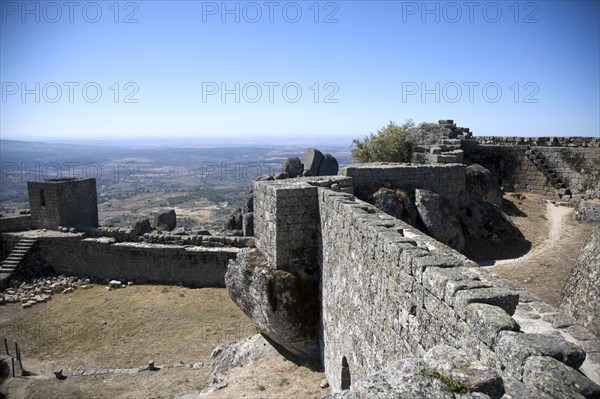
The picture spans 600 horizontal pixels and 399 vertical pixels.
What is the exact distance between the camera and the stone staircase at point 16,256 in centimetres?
2034

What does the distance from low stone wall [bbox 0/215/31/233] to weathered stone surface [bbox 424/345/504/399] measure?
2475 cm

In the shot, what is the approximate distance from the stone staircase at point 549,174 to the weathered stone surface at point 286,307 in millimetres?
14448

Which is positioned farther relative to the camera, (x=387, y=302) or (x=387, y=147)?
(x=387, y=147)

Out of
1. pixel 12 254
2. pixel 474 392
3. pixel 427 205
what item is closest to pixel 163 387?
pixel 427 205

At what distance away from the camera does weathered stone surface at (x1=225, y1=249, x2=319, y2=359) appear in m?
10.7

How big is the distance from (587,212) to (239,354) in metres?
13.3

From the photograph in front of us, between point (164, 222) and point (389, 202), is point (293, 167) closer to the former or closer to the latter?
point (164, 222)

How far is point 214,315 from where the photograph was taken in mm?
16766

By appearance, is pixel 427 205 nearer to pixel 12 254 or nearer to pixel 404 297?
pixel 404 297

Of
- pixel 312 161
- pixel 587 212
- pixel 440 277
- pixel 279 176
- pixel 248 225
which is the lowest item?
pixel 248 225

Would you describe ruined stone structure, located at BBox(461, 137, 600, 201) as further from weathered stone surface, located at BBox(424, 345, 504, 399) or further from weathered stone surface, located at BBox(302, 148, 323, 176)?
weathered stone surface, located at BBox(424, 345, 504, 399)

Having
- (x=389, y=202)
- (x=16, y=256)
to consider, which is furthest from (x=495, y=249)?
(x=16, y=256)

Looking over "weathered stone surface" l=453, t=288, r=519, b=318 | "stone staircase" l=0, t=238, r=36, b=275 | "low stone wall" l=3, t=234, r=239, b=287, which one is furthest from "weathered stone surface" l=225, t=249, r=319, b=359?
"stone staircase" l=0, t=238, r=36, b=275

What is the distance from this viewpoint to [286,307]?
1077cm
